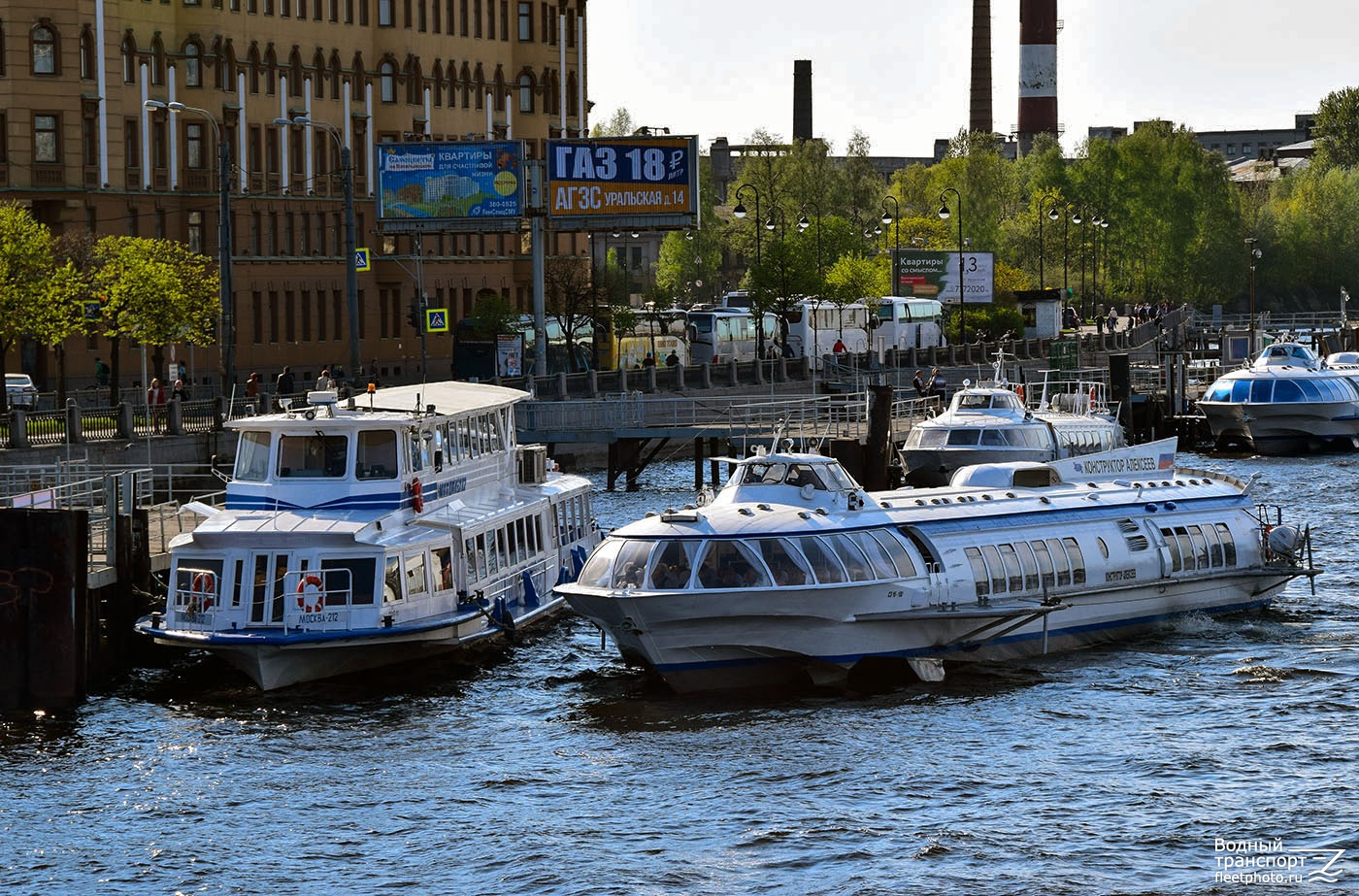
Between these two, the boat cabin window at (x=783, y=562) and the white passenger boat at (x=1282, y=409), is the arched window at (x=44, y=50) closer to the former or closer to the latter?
the white passenger boat at (x=1282, y=409)

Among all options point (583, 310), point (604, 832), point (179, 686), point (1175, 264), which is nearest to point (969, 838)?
point (604, 832)

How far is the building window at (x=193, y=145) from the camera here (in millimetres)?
96375

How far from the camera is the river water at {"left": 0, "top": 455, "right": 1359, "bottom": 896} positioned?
29.5 metres

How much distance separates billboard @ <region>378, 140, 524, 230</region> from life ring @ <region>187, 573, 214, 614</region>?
4691 centimetres

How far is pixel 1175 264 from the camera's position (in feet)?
556

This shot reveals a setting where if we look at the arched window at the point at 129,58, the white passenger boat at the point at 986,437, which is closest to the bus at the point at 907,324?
the arched window at the point at 129,58

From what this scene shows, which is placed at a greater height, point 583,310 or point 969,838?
point 583,310

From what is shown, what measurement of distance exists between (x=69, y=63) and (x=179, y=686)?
5094 cm

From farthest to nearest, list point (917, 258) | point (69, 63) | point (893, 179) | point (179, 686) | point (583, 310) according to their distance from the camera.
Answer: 1. point (893, 179)
2. point (917, 258)
3. point (583, 310)
4. point (69, 63)
5. point (179, 686)

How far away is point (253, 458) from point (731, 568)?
9.07 m

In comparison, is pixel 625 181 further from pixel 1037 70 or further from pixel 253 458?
pixel 1037 70

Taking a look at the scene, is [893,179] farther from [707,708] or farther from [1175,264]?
[707,708]

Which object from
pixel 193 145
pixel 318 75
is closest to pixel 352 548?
pixel 193 145

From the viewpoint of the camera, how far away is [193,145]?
319 ft
